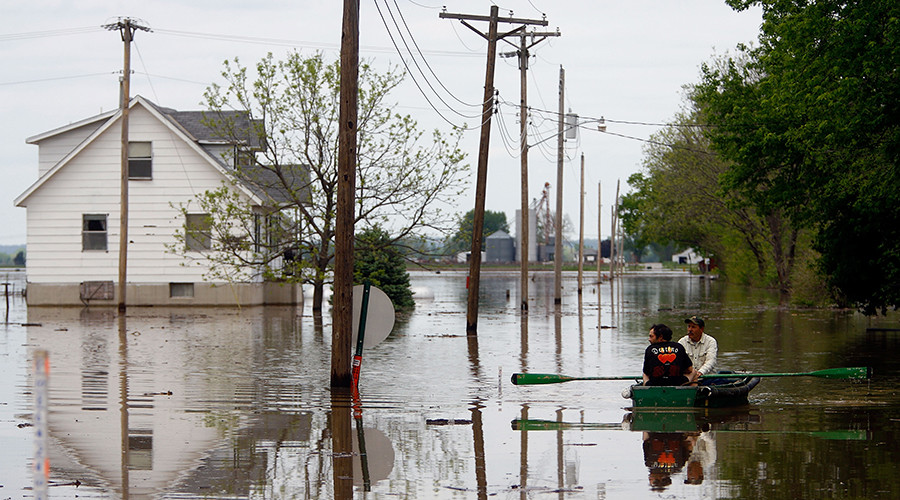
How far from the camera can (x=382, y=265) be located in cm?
4328

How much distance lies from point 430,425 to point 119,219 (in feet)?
109

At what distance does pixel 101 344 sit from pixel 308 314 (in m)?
15.6

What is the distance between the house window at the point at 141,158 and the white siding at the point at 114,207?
0.83 ft

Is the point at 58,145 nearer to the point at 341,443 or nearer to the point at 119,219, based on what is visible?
the point at 119,219

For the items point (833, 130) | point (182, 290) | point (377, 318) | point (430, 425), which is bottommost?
point (430, 425)

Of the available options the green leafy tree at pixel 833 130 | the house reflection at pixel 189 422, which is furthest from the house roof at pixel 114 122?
the green leafy tree at pixel 833 130

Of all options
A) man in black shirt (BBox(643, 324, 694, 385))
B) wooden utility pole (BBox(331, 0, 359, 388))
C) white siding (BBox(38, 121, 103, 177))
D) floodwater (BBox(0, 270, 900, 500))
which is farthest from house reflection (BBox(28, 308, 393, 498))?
white siding (BBox(38, 121, 103, 177))

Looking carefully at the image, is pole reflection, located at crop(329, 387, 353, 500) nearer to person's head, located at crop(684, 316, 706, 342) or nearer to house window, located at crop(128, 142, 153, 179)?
person's head, located at crop(684, 316, 706, 342)

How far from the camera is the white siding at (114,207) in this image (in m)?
43.6

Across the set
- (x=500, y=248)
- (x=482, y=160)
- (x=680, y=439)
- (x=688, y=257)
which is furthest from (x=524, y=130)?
(x=688, y=257)

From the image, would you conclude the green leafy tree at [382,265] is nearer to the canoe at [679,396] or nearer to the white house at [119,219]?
the white house at [119,219]

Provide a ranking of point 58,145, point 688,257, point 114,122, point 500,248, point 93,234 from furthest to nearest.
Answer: point 688,257 < point 500,248 < point 58,145 < point 93,234 < point 114,122

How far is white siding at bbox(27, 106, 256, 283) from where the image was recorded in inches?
1715

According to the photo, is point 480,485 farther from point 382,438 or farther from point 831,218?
point 831,218
